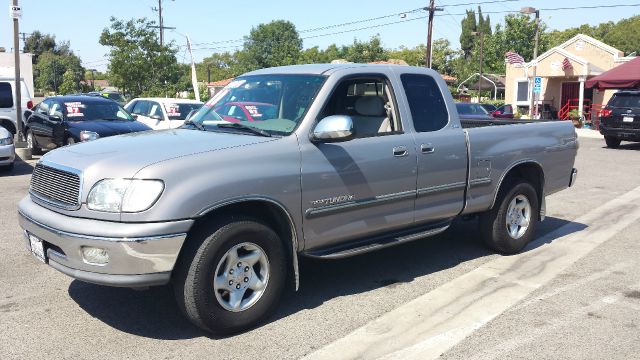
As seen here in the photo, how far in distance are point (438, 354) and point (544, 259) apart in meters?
2.75

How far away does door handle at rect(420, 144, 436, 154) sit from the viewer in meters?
5.22

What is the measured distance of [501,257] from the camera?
247 inches

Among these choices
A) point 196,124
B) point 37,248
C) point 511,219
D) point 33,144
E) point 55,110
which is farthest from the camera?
point 33,144

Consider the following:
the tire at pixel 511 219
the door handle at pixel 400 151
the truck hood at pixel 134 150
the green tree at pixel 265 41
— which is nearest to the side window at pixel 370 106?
the door handle at pixel 400 151

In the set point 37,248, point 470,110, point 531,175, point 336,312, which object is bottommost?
point 336,312

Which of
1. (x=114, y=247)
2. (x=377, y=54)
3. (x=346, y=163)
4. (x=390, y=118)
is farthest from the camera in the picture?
(x=377, y=54)

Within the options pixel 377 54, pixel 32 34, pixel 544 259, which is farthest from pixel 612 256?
pixel 32 34

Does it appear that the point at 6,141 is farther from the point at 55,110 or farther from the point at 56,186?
the point at 56,186

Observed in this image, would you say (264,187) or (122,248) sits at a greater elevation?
(264,187)

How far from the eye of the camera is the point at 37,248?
4242mm

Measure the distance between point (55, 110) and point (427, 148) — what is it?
10526mm

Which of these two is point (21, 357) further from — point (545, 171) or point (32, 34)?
point (32, 34)

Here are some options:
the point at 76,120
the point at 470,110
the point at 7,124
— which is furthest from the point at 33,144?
the point at 470,110

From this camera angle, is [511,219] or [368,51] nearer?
[511,219]
